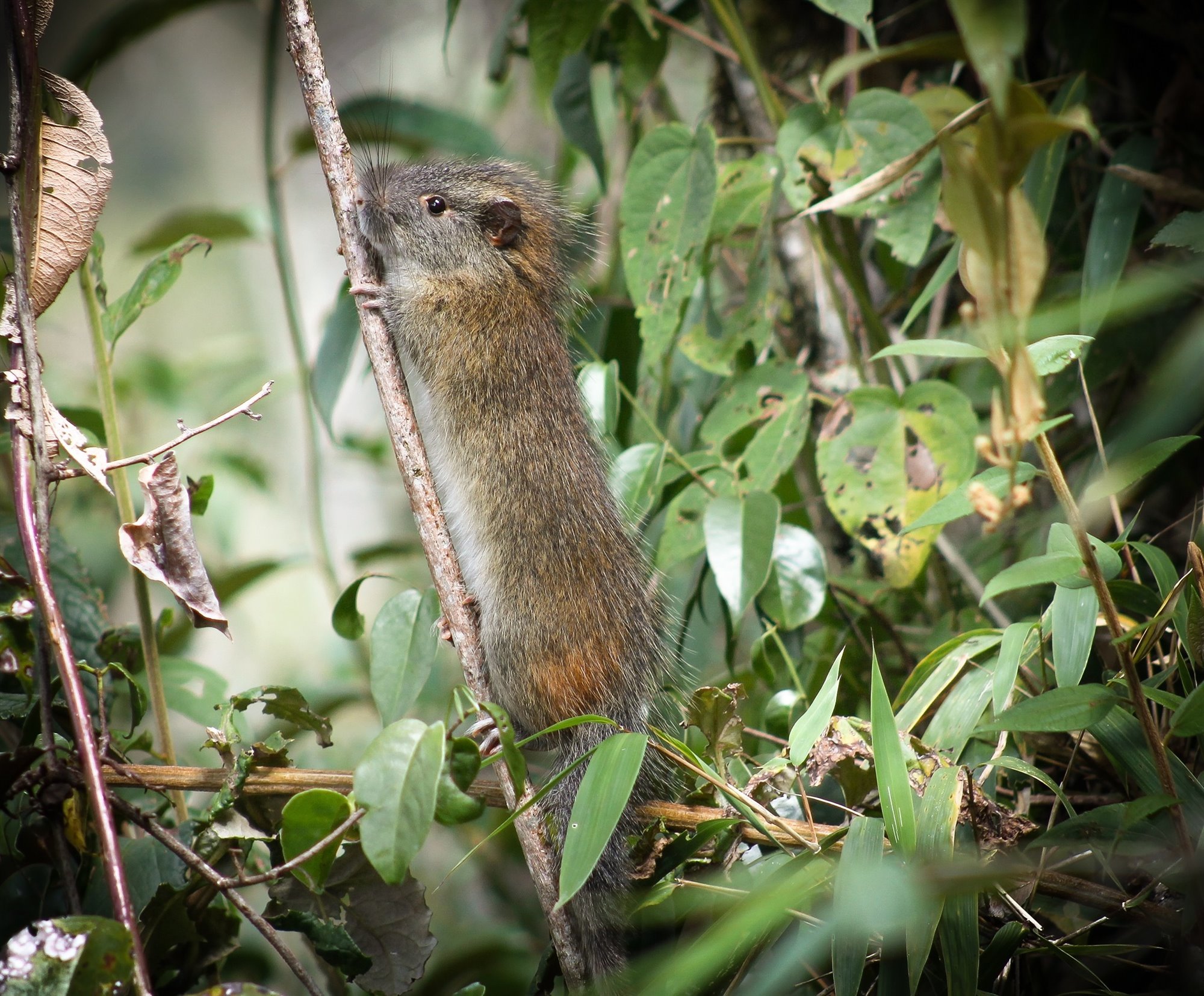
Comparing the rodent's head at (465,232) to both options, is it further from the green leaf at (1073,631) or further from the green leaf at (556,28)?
the green leaf at (1073,631)

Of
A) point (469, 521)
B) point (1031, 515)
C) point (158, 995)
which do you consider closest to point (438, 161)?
point (469, 521)

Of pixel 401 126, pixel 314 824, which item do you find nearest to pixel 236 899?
pixel 314 824

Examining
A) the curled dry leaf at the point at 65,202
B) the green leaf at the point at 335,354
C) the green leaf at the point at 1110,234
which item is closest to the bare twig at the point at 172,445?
the curled dry leaf at the point at 65,202

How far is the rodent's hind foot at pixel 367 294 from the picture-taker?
2.01 metres

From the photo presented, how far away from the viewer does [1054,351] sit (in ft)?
4.76

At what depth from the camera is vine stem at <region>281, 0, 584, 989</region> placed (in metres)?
1.75

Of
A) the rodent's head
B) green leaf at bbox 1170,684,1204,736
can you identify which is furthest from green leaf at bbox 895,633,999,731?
the rodent's head

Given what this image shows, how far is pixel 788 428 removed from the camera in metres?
2.22

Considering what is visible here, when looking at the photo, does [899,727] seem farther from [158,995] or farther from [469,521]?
[158,995]

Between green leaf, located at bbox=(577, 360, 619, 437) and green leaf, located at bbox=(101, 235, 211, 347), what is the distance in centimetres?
96

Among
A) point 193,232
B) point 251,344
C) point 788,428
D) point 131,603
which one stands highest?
point 193,232

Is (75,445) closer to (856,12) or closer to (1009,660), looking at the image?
(1009,660)

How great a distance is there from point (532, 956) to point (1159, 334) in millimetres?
2484

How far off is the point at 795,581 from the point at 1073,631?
0.67m
